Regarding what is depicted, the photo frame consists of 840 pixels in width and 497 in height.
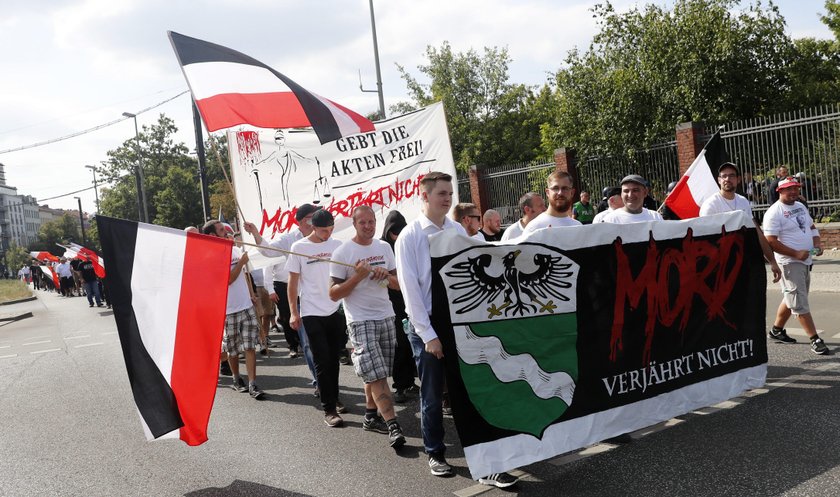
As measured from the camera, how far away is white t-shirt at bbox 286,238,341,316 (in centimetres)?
611

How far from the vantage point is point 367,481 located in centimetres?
454

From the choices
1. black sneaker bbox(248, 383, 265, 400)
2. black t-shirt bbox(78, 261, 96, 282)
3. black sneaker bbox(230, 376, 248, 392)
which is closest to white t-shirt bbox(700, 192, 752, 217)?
black sneaker bbox(248, 383, 265, 400)

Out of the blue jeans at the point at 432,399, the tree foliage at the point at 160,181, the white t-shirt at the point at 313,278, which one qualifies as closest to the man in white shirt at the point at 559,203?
the blue jeans at the point at 432,399

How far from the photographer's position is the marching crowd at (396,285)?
448cm

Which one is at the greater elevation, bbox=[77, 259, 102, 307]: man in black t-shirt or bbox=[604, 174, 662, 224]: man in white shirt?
bbox=[604, 174, 662, 224]: man in white shirt

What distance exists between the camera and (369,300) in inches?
219

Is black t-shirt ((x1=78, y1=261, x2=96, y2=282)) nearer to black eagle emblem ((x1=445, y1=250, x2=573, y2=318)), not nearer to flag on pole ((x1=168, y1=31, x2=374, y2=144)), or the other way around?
flag on pole ((x1=168, y1=31, x2=374, y2=144))

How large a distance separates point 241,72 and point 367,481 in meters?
4.23

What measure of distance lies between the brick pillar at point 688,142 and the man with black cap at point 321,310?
37.8 ft

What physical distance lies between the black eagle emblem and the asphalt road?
1047 mm

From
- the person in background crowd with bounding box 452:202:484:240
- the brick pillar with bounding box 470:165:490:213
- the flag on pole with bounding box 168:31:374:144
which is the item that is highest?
the flag on pole with bounding box 168:31:374:144

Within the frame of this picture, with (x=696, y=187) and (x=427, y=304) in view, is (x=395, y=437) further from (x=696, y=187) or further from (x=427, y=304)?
(x=696, y=187)

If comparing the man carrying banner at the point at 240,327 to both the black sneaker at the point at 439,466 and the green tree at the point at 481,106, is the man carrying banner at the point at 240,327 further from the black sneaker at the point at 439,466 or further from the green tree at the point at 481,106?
the green tree at the point at 481,106

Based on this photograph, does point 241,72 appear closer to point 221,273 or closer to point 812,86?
point 221,273
